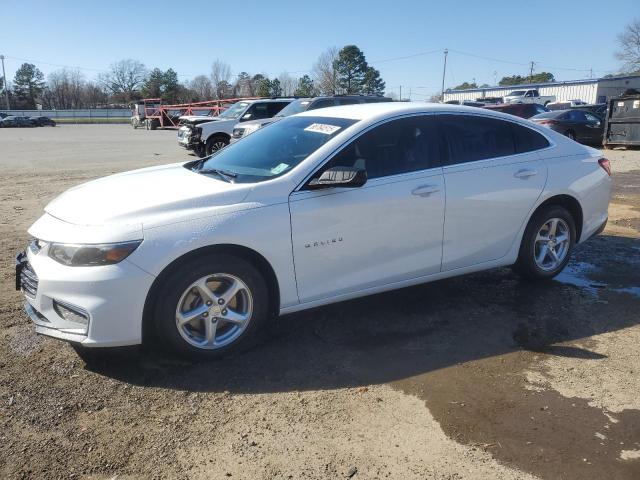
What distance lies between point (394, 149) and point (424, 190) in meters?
0.40

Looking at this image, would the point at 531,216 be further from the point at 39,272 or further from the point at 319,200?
the point at 39,272

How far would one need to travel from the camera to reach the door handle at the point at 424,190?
4.18m

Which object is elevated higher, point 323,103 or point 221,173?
point 323,103

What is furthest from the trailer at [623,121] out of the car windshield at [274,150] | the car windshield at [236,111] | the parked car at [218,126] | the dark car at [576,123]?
the car windshield at [274,150]

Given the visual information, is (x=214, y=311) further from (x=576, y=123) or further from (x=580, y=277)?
(x=576, y=123)

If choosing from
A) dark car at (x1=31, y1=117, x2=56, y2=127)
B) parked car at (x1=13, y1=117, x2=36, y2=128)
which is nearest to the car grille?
parked car at (x1=13, y1=117, x2=36, y2=128)

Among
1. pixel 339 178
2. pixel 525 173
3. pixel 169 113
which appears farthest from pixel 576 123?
pixel 169 113

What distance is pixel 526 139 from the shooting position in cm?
492

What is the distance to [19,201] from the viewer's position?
31.2 feet

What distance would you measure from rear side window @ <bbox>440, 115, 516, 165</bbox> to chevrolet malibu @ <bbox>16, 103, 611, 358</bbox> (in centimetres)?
1

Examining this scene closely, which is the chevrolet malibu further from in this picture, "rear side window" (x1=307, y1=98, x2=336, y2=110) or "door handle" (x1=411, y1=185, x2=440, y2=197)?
"rear side window" (x1=307, y1=98, x2=336, y2=110)

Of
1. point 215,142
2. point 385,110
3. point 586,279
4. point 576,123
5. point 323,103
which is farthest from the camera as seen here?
point 576,123

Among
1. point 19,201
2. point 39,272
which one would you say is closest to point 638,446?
point 39,272

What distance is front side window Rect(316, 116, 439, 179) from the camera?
4.07m
